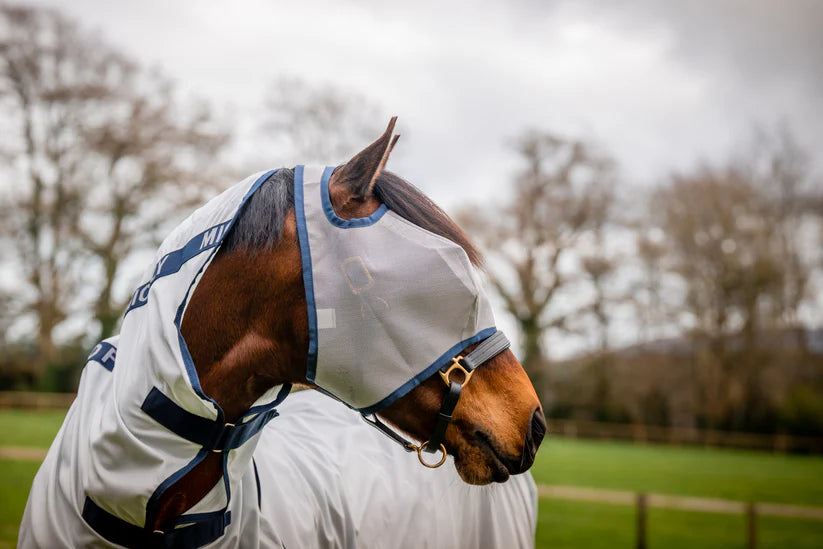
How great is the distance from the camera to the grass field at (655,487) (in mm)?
8648

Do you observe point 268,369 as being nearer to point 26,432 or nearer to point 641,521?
point 641,521

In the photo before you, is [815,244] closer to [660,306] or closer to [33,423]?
[660,306]

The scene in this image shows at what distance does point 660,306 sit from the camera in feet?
85.3

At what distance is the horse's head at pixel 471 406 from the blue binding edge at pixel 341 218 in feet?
0.05

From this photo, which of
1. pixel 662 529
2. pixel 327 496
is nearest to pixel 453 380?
pixel 327 496

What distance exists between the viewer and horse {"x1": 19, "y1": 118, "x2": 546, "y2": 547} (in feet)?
4.84

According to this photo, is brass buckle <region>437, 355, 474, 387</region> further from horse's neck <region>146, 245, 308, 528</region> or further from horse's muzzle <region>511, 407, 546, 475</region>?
horse's neck <region>146, 245, 308, 528</region>

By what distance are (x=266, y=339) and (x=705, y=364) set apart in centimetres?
2888

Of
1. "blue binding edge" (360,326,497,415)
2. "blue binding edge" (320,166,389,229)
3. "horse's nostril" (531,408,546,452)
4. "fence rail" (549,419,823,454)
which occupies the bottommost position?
"fence rail" (549,419,823,454)

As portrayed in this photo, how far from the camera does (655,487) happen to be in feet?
44.7

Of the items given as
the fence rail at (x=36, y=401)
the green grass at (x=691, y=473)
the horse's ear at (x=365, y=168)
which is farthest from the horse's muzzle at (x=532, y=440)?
the fence rail at (x=36, y=401)

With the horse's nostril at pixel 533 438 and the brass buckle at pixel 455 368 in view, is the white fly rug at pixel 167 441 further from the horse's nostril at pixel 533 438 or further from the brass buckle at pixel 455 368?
the horse's nostril at pixel 533 438

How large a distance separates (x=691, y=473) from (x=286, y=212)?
18.1 meters

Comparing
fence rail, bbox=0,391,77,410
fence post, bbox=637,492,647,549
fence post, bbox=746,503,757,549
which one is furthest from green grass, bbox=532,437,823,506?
fence rail, bbox=0,391,77,410
